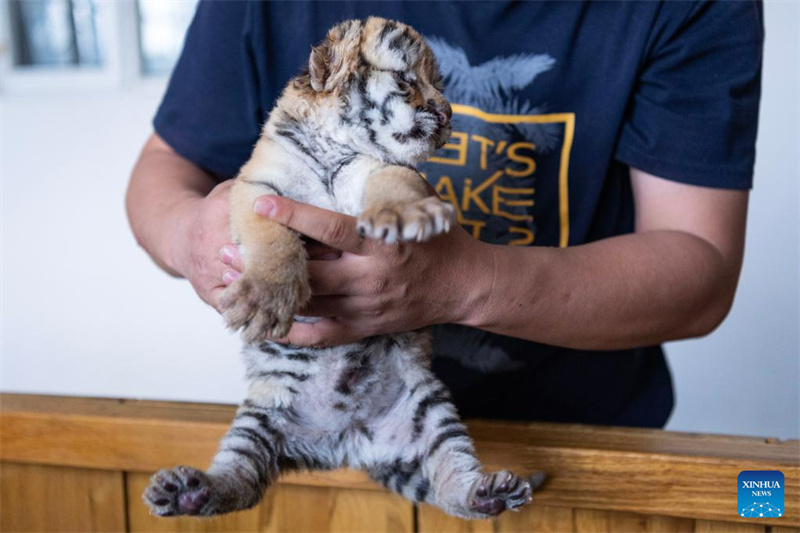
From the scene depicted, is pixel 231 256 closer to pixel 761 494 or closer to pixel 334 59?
pixel 334 59

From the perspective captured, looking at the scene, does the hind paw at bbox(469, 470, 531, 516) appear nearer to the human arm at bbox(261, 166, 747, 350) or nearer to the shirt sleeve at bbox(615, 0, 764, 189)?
the human arm at bbox(261, 166, 747, 350)

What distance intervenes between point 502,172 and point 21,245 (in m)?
3.28

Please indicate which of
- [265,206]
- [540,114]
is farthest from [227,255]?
[540,114]

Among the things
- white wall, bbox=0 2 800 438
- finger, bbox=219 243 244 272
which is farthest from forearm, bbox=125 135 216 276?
white wall, bbox=0 2 800 438

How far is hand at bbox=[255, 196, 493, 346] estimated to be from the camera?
1.27 m

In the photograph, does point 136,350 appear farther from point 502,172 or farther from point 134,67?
point 502,172

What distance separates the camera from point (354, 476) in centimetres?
162

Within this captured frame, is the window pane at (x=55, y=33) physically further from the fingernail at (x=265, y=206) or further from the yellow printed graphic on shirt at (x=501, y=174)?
the fingernail at (x=265, y=206)

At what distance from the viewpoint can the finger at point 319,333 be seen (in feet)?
4.48

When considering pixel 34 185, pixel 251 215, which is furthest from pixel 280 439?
pixel 34 185

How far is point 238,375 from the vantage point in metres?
4.01

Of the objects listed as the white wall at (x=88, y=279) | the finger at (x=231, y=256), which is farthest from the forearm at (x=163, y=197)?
the white wall at (x=88, y=279)

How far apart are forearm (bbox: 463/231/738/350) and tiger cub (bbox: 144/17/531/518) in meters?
0.20

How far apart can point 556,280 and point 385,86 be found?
48 cm
